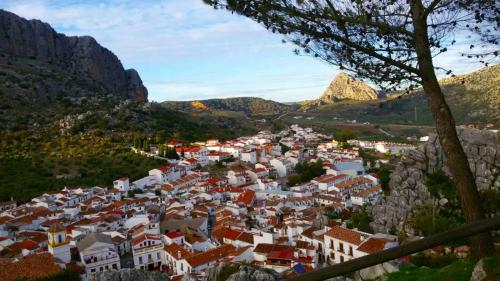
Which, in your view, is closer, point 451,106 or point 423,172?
point 423,172

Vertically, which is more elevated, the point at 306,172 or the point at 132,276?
the point at 132,276

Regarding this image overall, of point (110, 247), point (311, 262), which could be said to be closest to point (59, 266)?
point (110, 247)

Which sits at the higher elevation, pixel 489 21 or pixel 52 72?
pixel 52 72

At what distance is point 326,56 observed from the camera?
723 centimetres

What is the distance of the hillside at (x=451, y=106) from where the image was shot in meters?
72.4

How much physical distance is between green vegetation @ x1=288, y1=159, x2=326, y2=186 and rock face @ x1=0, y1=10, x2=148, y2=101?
6129 centimetres

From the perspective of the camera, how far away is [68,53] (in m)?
102

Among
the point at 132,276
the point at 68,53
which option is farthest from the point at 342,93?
the point at 132,276

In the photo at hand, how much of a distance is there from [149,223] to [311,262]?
13.0 metres

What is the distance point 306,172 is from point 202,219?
20.7 metres

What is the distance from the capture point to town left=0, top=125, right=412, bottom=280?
25344 mm

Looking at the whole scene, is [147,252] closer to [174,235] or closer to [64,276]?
[174,235]

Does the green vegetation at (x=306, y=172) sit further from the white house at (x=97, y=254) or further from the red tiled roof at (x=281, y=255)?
the white house at (x=97, y=254)

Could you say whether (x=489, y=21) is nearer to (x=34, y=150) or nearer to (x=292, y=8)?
(x=292, y=8)
